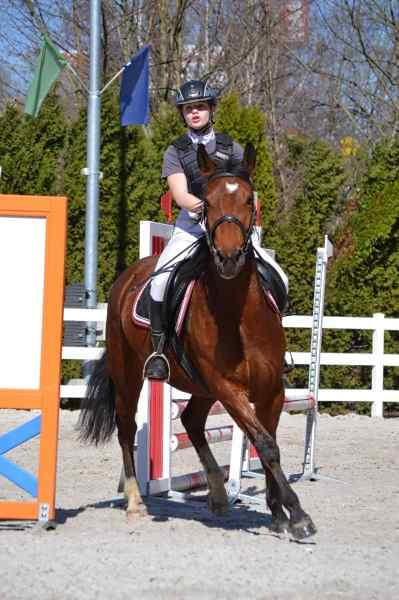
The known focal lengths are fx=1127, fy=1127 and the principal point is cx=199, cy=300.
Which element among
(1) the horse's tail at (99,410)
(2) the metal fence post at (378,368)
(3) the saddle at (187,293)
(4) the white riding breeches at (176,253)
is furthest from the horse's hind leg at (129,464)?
(2) the metal fence post at (378,368)

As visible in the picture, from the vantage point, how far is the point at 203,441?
7773 millimetres

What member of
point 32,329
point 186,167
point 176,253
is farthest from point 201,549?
point 186,167

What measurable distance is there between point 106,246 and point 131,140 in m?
1.75

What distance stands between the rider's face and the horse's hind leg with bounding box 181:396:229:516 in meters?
1.99

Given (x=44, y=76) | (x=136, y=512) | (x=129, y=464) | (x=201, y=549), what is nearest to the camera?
(x=201, y=549)

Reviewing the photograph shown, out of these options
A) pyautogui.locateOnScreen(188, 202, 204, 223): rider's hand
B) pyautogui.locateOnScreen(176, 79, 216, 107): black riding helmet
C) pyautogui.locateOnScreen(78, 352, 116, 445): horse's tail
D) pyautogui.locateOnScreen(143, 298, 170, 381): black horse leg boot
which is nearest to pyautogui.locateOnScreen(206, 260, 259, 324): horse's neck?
pyautogui.locateOnScreen(188, 202, 204, 223): rider's hand

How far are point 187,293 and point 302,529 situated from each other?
1528 mm

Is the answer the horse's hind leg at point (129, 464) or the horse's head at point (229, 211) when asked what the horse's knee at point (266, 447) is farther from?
the horse's hind leg at point (129, 464)

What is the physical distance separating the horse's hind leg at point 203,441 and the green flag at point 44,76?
848 centimetres

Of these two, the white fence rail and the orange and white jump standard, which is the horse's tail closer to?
the orange and white jump standard

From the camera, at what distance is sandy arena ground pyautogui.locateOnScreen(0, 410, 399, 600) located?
4.86 meters

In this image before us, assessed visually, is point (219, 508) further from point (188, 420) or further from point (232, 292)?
point (232, 292)

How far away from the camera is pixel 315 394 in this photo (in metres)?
9.29

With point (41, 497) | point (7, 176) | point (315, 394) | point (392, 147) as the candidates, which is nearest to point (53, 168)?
point (7, 176)
